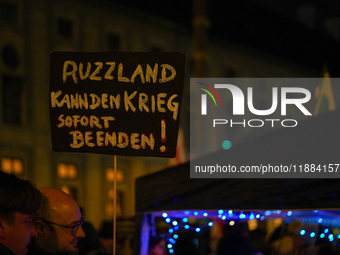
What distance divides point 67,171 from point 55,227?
1873 cm

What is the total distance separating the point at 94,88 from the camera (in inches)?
178

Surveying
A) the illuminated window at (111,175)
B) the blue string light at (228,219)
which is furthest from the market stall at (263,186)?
the illuminated window at (111,175)

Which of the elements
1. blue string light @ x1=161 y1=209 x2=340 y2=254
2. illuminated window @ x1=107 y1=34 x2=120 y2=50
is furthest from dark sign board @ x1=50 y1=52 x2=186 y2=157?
illuminated window @ x1=107 y1=34 x2=120 y2=50

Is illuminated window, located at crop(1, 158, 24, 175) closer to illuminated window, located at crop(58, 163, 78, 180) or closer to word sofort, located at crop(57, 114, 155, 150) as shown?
illuminated window, located at crop(58, 163, 78, 180)

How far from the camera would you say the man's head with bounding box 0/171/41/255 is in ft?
8.62

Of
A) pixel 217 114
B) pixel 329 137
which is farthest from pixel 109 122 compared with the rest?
pixel 217 114

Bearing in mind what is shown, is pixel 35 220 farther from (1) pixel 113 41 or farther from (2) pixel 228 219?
(1) pixel 113 41

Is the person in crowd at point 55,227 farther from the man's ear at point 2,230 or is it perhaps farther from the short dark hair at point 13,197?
the man's ear at point 2,230

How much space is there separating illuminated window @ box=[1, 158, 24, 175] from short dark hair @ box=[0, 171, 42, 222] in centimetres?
1716

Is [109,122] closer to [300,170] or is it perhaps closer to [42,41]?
[300,170]

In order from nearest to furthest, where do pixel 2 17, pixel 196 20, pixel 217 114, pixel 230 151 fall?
pixel 230 151, pixel 196 20, pixel 2 17, pixel 217 114

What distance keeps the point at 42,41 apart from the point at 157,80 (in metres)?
17.2

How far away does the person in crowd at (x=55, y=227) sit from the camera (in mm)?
3205

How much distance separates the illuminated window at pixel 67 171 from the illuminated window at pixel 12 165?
1617 millimetres
